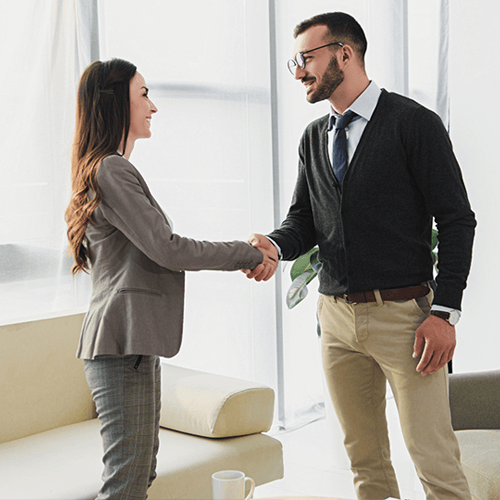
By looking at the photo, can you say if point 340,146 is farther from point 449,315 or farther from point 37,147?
point 37,147

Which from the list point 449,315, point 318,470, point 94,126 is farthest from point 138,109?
point 318,470

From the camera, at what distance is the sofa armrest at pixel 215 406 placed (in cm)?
223

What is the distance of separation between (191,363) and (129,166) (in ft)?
5.88

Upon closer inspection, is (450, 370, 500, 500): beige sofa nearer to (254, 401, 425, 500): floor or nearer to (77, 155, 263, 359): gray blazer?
(254, 401, 425, 500): floor

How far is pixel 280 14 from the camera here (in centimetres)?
366

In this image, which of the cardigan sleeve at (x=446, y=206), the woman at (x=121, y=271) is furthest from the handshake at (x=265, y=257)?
the cardigan sleeve at (x=446, y=206)

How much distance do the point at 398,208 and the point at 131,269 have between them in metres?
0.75

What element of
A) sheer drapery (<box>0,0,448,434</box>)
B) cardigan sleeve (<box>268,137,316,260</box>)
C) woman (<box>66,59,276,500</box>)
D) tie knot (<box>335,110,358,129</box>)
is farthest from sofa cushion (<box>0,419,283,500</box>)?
tie knot (<box>335,110,358,129</box>)

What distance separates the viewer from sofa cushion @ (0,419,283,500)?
186cm

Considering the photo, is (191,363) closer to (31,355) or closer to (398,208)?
(31,355)

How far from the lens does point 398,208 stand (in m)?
1.74

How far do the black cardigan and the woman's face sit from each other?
541mm

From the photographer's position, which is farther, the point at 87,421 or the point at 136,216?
the point at 87,421

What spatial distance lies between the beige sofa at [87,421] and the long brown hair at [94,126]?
71cm
